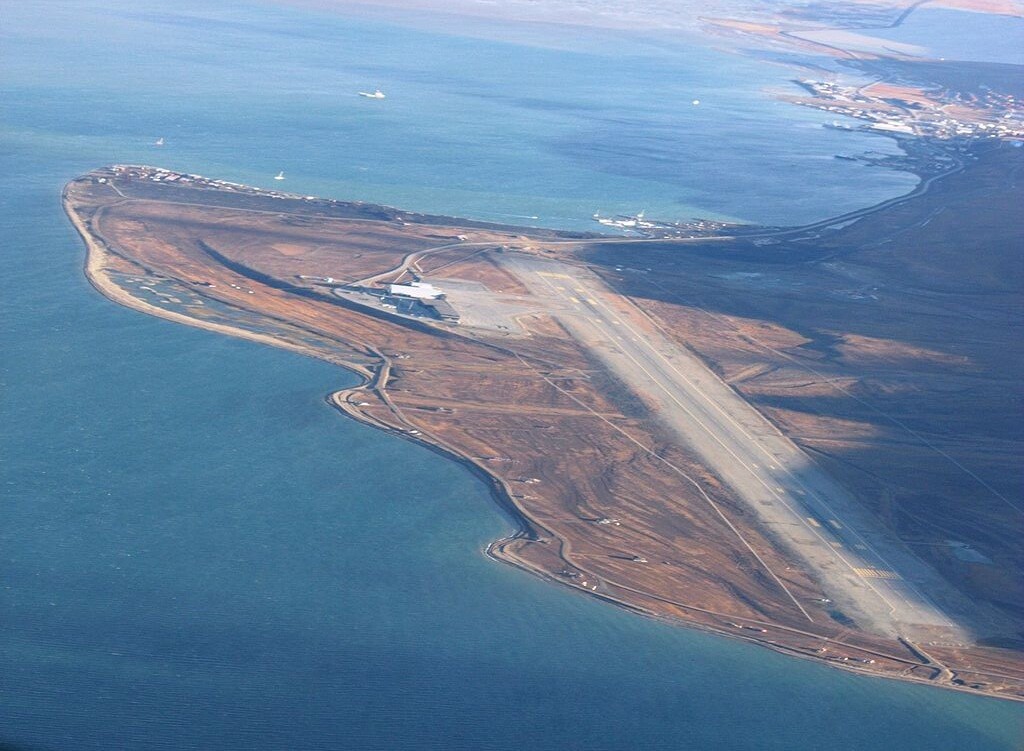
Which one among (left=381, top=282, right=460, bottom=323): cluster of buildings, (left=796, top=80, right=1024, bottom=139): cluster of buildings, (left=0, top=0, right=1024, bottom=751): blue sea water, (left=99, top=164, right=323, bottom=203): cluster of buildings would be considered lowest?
(left=0, top=0, right=1024, bottom=751): blue sea water

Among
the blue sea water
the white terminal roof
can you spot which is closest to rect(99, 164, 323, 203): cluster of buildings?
the blue sea water

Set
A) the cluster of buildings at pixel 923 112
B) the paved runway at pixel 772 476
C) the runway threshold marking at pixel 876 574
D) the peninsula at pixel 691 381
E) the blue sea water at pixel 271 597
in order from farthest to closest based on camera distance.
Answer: the cluster of buildings at pixel 923 112 → the runway threshold marking at pixel 876 574 → the peninsula at pixel 691 381 → the paved runway at pixel 772 476 → the blue sea water at pixel 271 597

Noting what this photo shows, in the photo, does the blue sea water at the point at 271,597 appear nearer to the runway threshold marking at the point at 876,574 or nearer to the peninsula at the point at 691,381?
the peninsula at the point at 691,381

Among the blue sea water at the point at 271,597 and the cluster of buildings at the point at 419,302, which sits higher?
the cluster of buildings at the point at 419,302

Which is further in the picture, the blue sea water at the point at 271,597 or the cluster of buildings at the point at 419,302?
the cluster of buildings at the point at 419,302

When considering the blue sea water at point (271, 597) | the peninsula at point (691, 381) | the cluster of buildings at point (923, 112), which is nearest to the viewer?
the blue sea water at point (271, 597)

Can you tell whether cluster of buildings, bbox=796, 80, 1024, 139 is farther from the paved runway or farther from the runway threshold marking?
the runway threshold marking

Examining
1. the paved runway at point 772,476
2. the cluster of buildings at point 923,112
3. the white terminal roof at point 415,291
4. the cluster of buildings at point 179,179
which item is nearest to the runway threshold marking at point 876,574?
the paved runway at point 772,476
